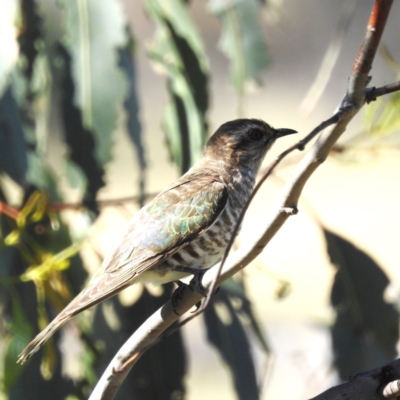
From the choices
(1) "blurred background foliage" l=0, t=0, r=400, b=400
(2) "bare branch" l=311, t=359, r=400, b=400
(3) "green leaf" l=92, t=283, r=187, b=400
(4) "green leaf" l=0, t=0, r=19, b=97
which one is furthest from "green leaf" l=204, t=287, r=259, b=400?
(4) "green leaf" l=0, t=0, r=19, b=97

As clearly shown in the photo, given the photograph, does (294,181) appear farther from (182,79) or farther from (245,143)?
(182,79)

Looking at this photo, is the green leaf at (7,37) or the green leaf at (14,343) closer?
the green leaf at (14,343)

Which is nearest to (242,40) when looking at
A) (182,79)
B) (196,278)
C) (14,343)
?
(182,79)

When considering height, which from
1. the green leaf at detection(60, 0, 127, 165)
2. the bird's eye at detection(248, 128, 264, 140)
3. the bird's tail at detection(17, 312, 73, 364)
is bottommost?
the bird's tail at detection(17, 312, 73, 364)

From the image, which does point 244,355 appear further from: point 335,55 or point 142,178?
point 335,55

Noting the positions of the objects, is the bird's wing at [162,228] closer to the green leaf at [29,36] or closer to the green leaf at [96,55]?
the green leaf at [96,55]

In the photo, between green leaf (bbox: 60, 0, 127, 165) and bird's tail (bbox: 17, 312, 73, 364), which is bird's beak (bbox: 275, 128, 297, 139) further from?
bird's tail (bbox: 17, 312, 73, 364)

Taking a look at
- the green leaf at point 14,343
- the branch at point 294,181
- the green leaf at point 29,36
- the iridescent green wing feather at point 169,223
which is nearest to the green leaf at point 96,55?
the green leaf at point 29,36
